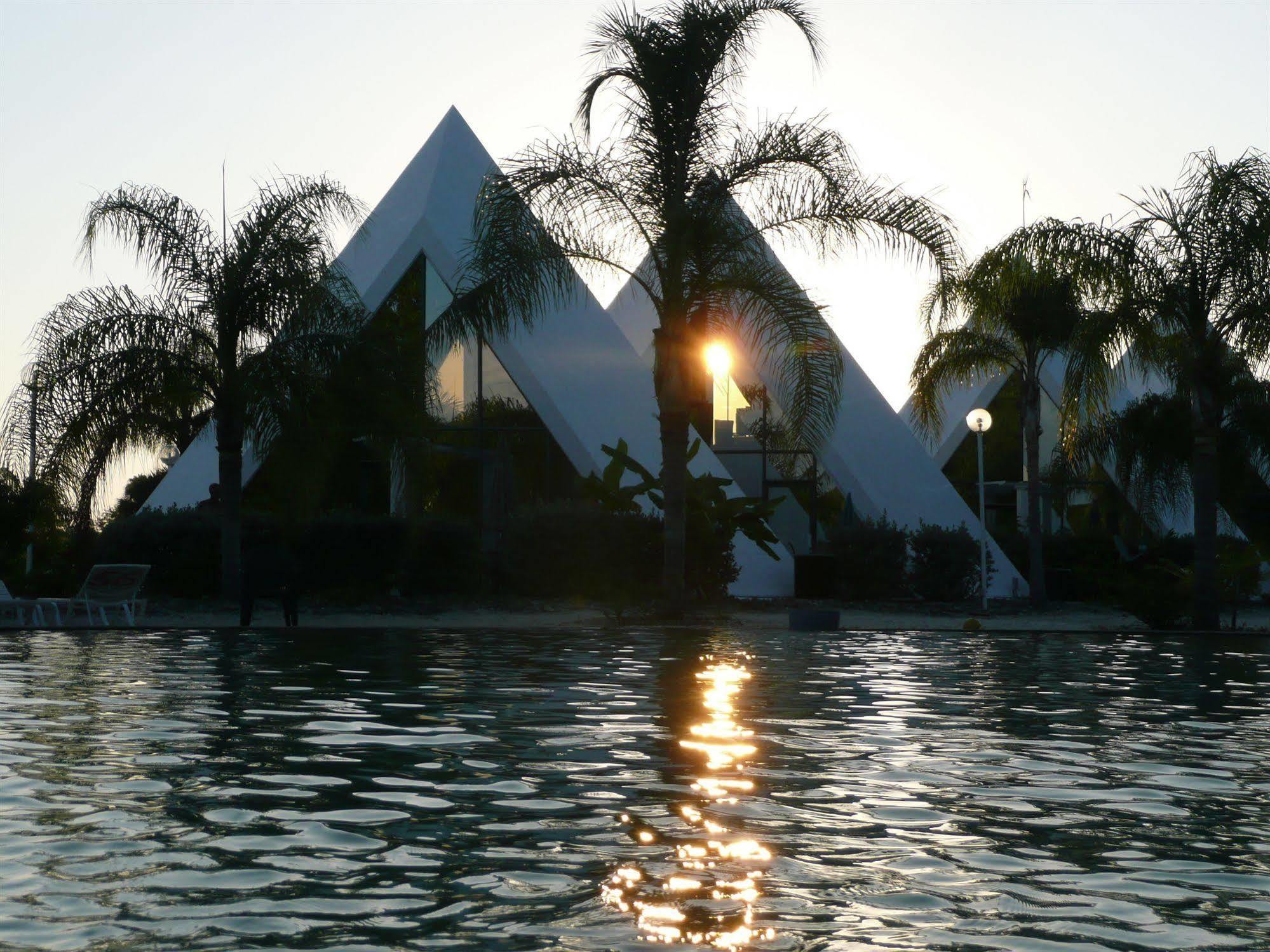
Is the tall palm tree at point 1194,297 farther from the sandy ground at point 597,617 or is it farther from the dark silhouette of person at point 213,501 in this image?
the dark silhouette of person at point 213,501

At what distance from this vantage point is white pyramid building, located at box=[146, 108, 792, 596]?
80.0 ft

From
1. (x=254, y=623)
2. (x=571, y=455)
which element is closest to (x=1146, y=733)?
(x=254, y=623)

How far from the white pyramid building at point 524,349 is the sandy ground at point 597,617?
3.92 meters

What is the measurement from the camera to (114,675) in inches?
392

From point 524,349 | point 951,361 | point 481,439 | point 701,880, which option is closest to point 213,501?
point 481,439

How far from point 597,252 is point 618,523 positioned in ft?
17.0

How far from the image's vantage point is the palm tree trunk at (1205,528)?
16.8 m

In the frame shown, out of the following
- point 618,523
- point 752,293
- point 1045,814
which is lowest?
point 1045,814

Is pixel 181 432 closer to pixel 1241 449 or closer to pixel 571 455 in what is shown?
pixel 571 455

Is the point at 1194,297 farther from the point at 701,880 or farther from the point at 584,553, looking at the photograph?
the point at 701,880

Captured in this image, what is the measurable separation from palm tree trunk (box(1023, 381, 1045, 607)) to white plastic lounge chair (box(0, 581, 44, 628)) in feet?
→ 47.6

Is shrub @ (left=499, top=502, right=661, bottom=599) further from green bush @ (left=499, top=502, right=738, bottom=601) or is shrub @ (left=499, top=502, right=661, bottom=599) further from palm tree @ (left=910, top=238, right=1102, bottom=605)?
palm tree @ (left=910, top=238, right=1102, bottom=605)

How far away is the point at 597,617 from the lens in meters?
18.8

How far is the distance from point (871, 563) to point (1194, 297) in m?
7.99
